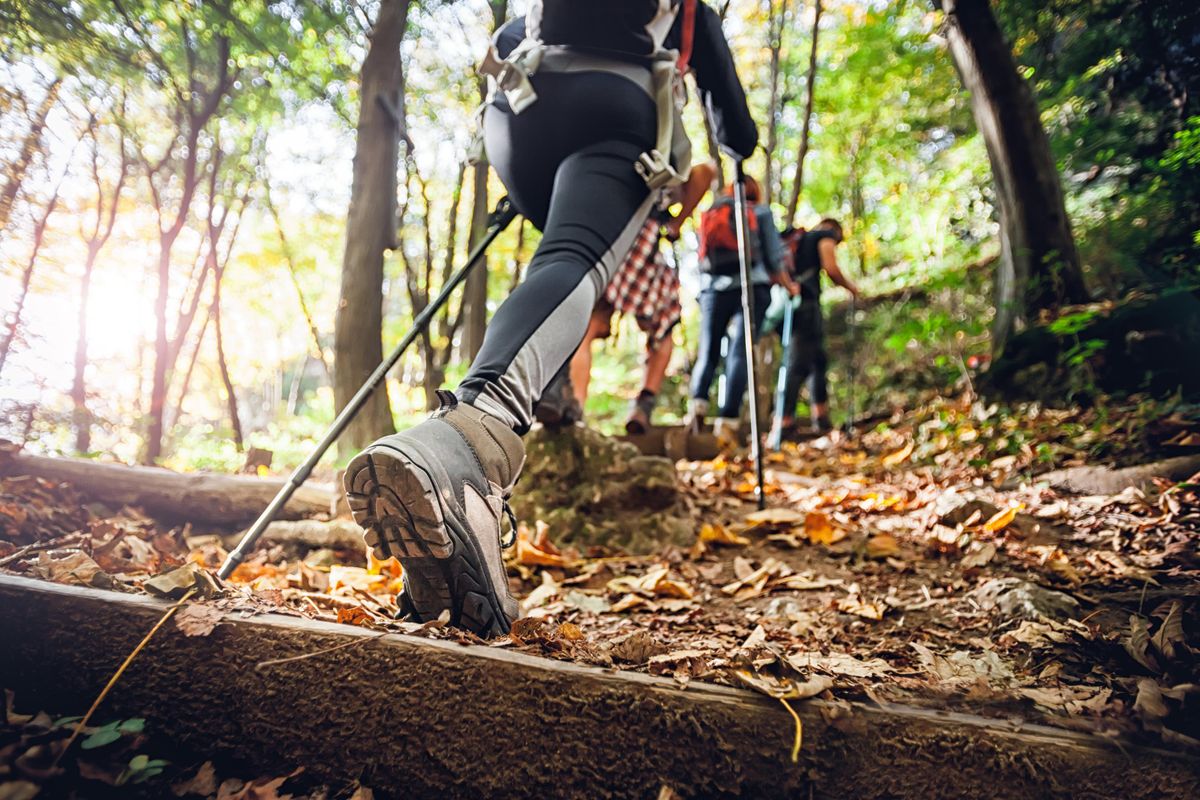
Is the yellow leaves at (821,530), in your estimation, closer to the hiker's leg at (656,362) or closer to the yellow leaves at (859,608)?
the yellow leaves at (859,608)

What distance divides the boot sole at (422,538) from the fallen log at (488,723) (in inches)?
6.8

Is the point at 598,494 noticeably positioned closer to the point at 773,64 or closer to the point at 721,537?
the point at 721,537

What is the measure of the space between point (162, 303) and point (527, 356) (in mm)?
3128

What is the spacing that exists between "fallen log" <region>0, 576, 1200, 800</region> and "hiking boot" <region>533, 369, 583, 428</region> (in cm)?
189

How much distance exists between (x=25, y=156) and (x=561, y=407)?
204cm

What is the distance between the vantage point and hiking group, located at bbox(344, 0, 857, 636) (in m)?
1.11

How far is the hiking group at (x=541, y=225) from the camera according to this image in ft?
3.65

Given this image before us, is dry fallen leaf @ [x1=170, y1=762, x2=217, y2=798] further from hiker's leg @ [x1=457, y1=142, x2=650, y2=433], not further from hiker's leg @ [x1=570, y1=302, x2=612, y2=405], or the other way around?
hiker's leg @ [x1=570, y1=302, x2=612, y2=405]

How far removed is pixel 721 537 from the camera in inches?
98.1

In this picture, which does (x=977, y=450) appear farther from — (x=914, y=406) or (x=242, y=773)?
(x=242, y=773)

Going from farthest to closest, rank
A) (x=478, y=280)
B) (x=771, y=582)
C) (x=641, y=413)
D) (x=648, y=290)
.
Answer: (x=478, y=280)
(x=641, y=413)
(x=648, y=290)
(x=771, y=582)

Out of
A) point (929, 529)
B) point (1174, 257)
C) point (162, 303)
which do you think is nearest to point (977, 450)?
point (1174, 257)

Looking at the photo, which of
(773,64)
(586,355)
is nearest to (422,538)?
(586,355)

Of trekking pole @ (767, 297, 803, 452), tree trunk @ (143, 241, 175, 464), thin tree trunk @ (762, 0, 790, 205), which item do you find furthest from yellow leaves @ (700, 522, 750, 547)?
thin tree trunk @ (762, 0, 790, 205)
